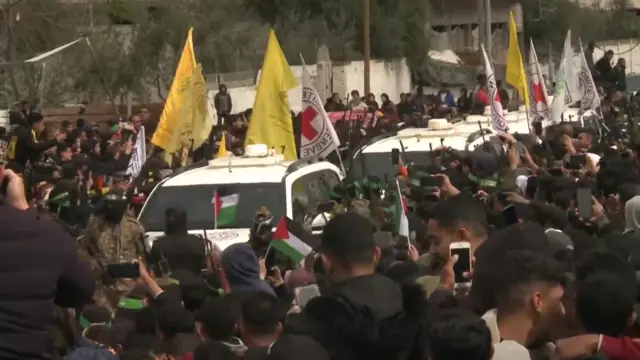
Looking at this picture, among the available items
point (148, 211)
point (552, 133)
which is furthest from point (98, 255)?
point (552, 133)

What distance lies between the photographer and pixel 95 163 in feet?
50.4

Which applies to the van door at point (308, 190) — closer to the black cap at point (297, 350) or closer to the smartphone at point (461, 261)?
the smartphone at point (461, 261)

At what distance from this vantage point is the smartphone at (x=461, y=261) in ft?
20.2

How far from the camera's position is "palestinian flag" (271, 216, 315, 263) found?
8.33 m

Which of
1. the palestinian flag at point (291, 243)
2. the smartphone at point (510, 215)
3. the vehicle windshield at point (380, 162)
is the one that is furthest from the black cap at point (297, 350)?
the vehicle windshield at point (380, 162)

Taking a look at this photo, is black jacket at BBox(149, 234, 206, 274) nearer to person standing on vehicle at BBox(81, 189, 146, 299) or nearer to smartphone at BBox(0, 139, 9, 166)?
person standing on vehicle at BBox(81, 189, 146, 299)

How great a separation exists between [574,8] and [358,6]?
13014 mm

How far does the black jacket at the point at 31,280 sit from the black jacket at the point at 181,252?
12.6 feet

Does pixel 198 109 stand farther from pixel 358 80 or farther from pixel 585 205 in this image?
pixel 358 80

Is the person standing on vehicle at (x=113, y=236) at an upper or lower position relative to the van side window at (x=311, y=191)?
upper

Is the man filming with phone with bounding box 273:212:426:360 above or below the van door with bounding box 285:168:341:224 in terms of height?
above

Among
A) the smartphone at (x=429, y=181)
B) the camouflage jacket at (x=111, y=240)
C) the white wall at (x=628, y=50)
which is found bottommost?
the white wall at (x=628, y=50)

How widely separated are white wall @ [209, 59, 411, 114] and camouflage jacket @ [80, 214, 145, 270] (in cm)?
1869

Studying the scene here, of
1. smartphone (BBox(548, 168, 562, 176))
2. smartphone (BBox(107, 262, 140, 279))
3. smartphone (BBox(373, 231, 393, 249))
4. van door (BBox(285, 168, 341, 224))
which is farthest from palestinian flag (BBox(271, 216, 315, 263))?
smartphone (BBox(548, 168, 562, 176))
